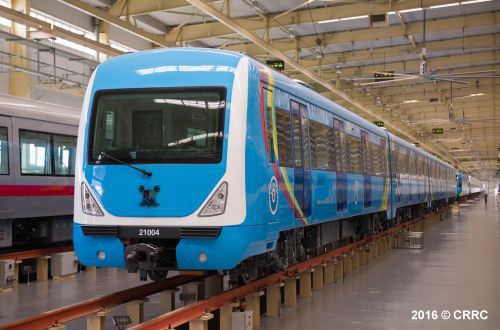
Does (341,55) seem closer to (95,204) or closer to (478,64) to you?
(478,64)

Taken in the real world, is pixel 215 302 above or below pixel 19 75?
below

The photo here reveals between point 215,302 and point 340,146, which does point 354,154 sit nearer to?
point 340,146

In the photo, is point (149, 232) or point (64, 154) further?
point (64, 154)

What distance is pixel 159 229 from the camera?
282 inches

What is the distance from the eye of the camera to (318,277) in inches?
427

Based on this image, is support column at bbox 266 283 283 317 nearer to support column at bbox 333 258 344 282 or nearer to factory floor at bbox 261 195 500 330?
factory floor at bbox 261 195 500 330

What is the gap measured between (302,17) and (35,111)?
30.3ft

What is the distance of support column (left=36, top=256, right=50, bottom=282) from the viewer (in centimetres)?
1136

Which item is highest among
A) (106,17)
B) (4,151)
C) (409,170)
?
(106,17)

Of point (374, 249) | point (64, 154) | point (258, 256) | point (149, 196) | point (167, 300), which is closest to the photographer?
point (149, 196)

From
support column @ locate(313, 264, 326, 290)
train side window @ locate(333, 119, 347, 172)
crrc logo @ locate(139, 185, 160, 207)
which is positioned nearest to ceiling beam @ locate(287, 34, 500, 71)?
train side window @ locate(333, 119, 347, 172)

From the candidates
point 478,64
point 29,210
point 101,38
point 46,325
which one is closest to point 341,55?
point 478,64

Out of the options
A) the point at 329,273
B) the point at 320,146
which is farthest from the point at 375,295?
the point at 320,146

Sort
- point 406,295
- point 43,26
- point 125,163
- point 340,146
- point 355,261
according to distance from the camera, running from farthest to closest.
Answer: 1. point 43,26
2. point 355,261
3. point 340,146
4. point 406,295
5. point 125,163
